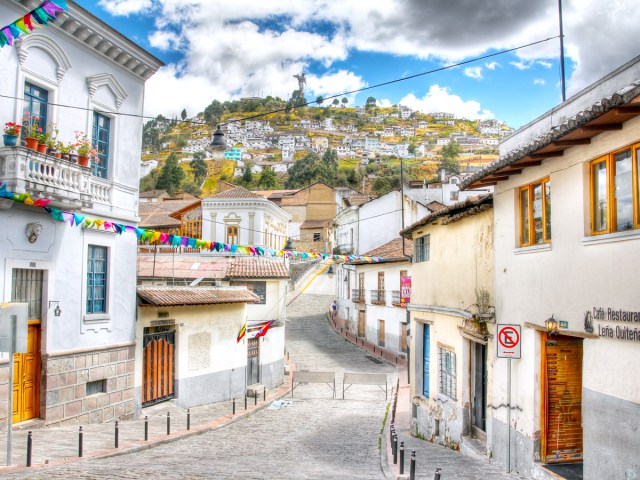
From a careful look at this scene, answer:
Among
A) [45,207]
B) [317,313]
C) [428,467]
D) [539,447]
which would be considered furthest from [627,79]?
[317,313]

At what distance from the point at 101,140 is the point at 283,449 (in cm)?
878

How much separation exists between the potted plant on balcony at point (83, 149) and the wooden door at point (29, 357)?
8.53 ft

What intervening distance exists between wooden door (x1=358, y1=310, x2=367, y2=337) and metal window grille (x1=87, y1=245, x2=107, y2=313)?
89.2 feet

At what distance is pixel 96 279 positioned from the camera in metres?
15.2

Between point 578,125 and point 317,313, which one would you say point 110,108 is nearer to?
point 578,125

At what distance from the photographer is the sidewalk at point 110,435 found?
1084cm

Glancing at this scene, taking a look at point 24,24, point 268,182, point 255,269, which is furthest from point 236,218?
point 268,182

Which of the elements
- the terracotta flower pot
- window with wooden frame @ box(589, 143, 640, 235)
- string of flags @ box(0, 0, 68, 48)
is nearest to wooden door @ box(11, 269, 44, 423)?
the terracotta flower pot

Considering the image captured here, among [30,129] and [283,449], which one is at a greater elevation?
[30,129]

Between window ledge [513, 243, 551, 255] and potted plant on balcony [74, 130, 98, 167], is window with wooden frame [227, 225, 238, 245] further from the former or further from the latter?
window ledge [513, 243, 551, 255]

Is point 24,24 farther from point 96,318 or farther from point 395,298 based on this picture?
point 395,298

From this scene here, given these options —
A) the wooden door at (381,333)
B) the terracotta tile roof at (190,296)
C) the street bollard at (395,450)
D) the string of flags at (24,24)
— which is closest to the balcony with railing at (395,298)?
the wooden door at (381,333)

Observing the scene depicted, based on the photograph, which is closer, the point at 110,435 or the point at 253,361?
the point at 110,435

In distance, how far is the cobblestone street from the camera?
10.4 m
